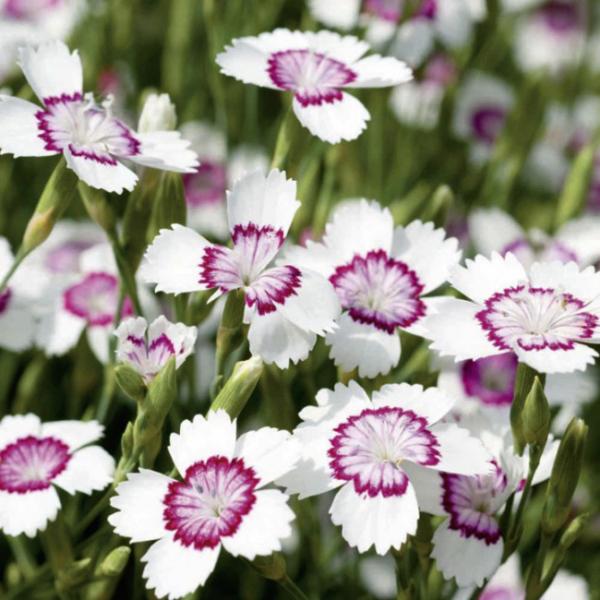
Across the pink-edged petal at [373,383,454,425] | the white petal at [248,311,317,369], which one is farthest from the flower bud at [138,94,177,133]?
the pink-edged petal at [373,383,454,425]

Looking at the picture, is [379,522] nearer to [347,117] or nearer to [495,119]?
[347,117]

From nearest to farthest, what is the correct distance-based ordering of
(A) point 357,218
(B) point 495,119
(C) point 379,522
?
1. (C) point 379,522
2. (A) point 357,218
3. (B) point 495,119

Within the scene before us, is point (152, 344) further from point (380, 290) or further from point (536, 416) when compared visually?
point (536, 416)

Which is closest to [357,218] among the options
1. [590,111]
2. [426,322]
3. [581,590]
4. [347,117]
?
[347,117]

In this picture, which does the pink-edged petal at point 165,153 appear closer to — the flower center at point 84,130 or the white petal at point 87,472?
the flower center at point 84,130

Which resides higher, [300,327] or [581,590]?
Answer: [300,327]

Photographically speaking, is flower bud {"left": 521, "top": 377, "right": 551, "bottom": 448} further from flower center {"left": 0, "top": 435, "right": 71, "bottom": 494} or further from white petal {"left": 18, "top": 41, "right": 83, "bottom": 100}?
white petal {"left": 18, "top": 41, "right": 83, "bottom": 100}
